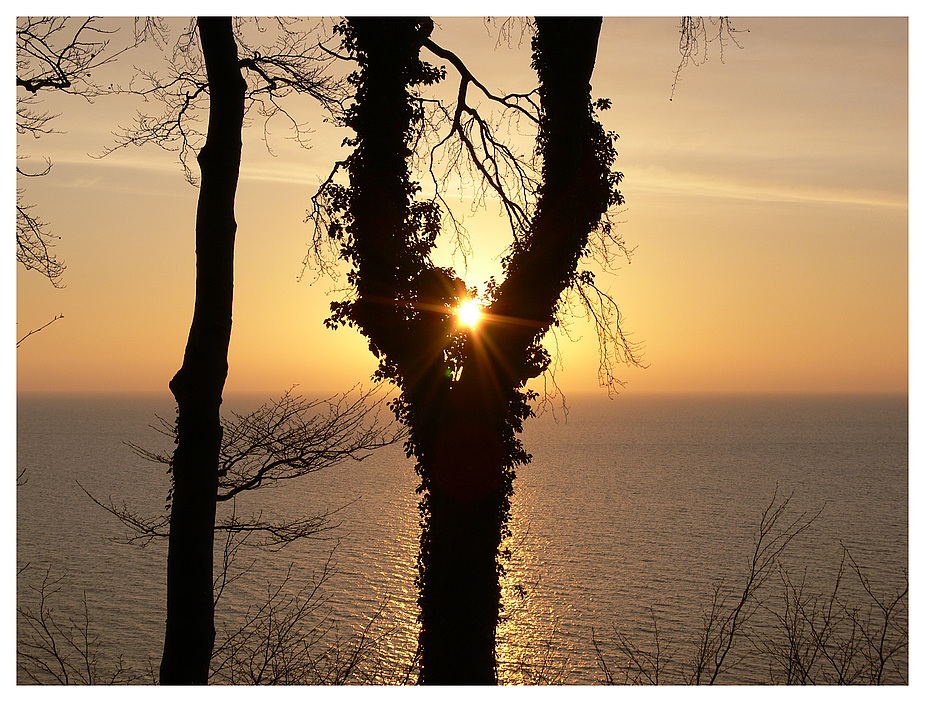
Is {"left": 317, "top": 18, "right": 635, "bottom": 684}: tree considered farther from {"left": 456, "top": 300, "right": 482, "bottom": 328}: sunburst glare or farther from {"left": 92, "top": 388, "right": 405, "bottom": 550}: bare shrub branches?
{"left": 92, "top": 388, "right": 405, "bottom": 550}: bare shrub branches

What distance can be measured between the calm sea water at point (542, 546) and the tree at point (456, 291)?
31.9 inches

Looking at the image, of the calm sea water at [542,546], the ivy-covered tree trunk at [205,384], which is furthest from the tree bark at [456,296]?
the ivy-covered tree trunk at [205,384]

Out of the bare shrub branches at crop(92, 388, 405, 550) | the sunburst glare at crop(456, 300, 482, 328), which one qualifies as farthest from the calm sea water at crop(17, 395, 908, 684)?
the bare shrub branches at crop(92, 388, 405, 550)

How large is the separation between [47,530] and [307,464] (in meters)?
57.7

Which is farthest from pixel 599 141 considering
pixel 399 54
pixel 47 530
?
pixel 47 530

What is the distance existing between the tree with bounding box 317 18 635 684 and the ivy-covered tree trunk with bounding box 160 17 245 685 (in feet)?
5.22

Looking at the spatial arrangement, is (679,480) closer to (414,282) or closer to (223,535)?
(223,535)

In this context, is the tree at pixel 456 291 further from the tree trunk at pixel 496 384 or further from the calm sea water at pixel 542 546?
the calm sea water at pixel 542 546

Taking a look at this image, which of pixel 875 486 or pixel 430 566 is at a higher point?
pixel 430 566

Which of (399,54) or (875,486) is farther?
(875,486)

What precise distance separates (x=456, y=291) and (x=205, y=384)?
2.92 meters

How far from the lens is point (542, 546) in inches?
2345

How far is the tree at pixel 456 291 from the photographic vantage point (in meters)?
7.75
